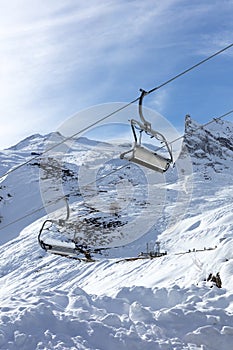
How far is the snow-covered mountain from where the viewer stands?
7191mm

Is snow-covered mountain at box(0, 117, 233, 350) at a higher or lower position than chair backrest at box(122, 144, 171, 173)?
lower

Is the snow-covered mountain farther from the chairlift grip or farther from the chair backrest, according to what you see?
the chairlift grip

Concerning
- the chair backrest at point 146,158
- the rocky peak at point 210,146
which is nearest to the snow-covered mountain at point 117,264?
the chair backrest at point 146,158

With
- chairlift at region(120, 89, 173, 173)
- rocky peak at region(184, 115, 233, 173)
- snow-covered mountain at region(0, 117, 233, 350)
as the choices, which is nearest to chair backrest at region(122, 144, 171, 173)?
chairlift at region(120, 89, 173, 173)

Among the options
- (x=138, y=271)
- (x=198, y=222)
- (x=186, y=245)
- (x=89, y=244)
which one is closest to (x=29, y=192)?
(x=89, y=244)

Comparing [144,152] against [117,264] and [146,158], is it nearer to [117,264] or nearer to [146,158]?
[146,158]

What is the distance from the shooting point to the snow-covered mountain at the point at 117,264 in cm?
719

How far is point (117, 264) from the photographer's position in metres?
26.7

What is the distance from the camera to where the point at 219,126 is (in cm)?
16000

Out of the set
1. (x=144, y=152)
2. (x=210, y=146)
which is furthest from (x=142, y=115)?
(x=210, y=146)

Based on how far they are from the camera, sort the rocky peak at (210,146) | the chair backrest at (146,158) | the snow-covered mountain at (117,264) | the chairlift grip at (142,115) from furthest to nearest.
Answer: the rocky peak at (210,146) → the chair backrest at (146,158) → the chairlift grip at (142,115) → the snow-covered mountain at (117,264)

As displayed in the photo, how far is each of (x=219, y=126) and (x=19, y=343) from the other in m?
159

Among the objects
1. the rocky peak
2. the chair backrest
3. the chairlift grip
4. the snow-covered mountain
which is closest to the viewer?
the snow-covered mountain

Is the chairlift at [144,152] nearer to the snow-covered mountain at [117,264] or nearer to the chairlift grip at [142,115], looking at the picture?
the chairlift grip at [142,115]
